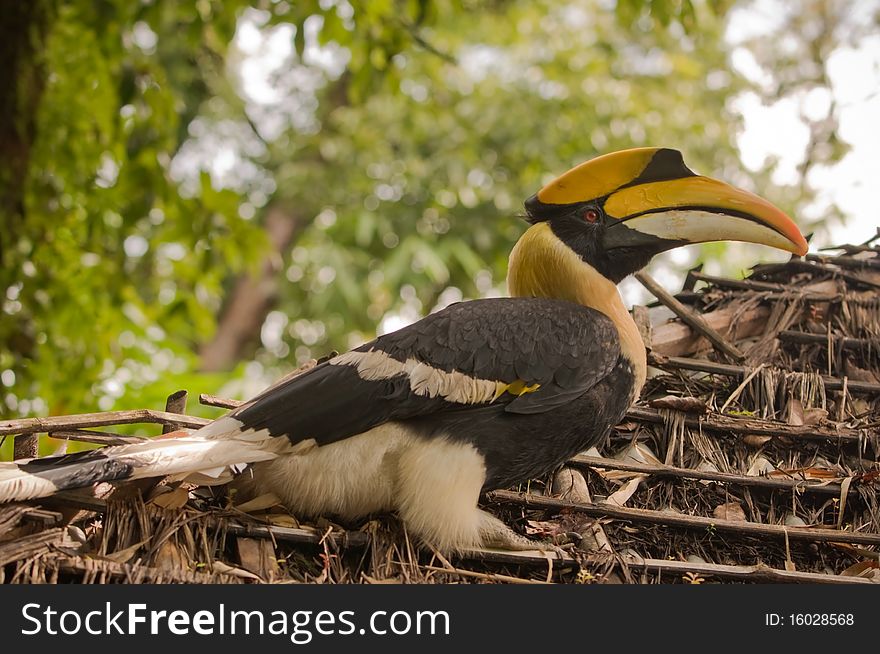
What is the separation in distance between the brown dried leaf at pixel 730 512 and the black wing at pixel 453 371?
508 mm

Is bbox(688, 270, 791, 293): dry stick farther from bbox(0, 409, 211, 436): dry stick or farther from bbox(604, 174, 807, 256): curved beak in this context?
bbox(0, 409, 211, 436): dry stick

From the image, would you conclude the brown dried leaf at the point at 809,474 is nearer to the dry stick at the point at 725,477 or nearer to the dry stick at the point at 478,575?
the dry stick at the point at 725,477

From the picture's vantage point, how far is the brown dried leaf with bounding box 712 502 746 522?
2234 millimetres

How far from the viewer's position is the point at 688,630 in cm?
167

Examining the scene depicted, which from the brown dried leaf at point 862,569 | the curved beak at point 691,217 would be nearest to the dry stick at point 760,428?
the brown dried leaf at point 862,569

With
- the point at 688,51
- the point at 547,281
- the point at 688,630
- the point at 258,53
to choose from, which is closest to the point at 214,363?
the point at 258,53

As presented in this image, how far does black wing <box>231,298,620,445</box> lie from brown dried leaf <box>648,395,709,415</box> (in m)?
0.39

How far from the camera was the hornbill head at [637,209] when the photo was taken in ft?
7.02

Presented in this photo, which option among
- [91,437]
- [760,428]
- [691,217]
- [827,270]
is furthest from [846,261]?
[91,437]

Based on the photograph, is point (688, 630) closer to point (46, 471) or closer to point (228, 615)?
point (228, 615)

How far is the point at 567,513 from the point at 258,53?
328 inches

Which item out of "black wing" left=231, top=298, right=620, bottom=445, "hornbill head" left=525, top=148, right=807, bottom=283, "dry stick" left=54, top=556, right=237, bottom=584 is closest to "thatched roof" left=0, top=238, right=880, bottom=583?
"dry stick" left=54, top=556, right=237, bottom=584

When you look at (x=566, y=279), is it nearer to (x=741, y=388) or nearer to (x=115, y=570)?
(x=741, y=388)

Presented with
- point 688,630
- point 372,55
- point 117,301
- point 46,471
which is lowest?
point 688,630
